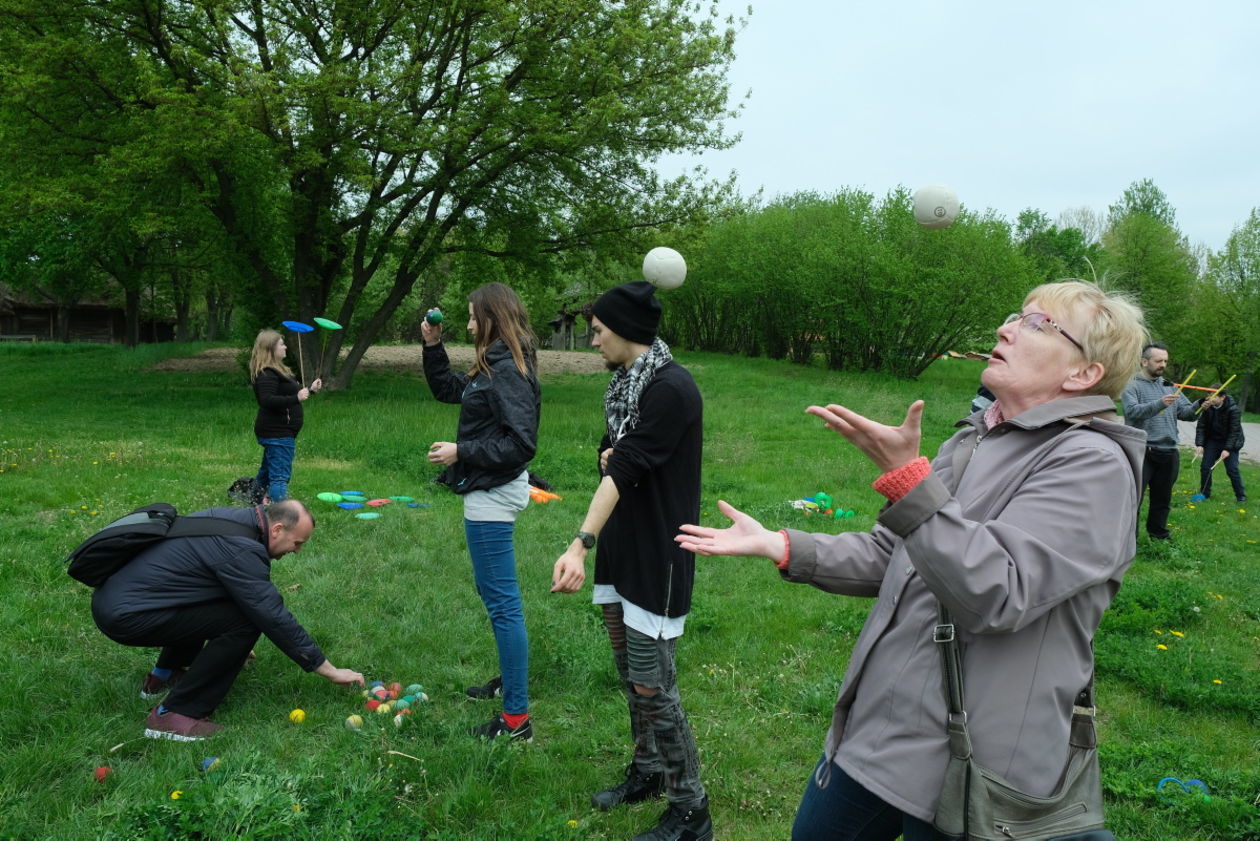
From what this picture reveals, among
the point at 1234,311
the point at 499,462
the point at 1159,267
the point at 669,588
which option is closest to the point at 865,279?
the point at 1234,311

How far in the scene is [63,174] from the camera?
16.7 m

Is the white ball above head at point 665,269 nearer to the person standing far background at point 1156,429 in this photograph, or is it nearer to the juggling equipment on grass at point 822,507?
the juggling equipment on grass at point 822,507

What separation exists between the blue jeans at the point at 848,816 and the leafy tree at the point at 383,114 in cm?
1559

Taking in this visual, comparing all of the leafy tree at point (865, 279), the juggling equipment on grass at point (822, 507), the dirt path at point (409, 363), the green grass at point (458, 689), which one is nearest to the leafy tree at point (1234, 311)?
the dirt path at point (409, 363)

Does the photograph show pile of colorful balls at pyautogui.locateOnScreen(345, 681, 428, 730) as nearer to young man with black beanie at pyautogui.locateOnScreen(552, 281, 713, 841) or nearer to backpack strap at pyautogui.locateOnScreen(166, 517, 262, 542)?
backpack strap at pyautogui.locateOnScreen(166, 517, 262, 542)

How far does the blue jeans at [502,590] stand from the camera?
3842 mm

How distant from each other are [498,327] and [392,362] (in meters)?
25.6

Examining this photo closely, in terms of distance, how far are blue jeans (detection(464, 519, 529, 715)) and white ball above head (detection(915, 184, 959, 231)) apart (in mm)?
7434

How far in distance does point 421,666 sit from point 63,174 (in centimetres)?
1668

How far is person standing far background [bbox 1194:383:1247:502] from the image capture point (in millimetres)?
11422

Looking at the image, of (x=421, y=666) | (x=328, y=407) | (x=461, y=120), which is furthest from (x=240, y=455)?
(x=461, y=120)

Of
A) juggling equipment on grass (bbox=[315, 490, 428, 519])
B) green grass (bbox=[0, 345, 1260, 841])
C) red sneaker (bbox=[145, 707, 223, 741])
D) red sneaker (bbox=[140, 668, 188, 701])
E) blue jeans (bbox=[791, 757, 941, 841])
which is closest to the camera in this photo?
blue jeans (bbox=[791, 757, 941, 841])

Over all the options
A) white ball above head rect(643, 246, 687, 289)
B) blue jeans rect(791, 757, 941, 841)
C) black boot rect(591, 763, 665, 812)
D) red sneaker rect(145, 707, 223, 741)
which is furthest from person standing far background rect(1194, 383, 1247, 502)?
red sneaker rect(145, 707, 223, 741)

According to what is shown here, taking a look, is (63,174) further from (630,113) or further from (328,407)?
(630,113)
